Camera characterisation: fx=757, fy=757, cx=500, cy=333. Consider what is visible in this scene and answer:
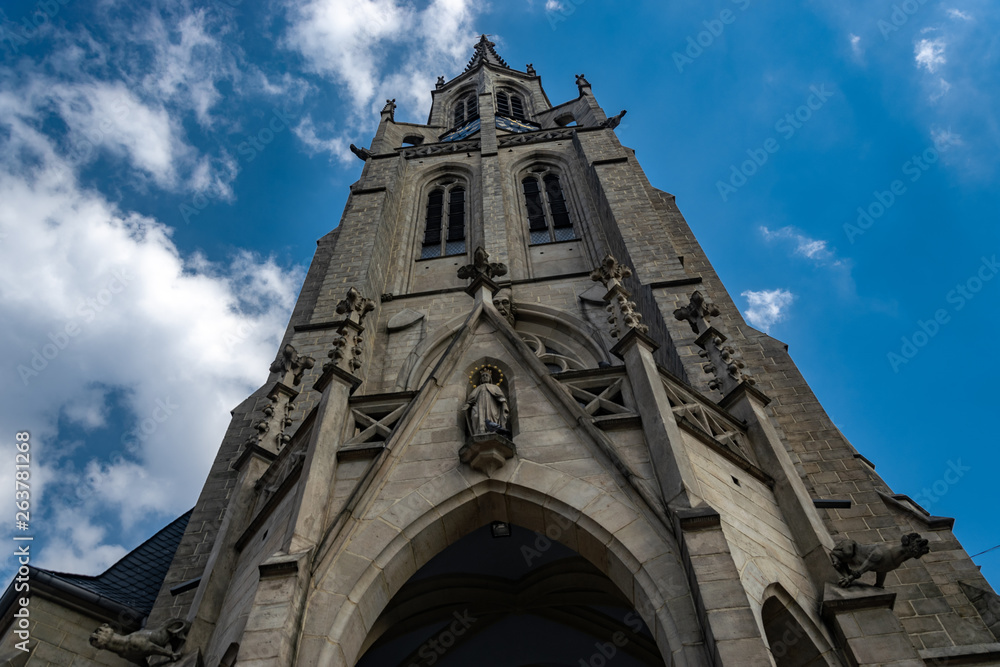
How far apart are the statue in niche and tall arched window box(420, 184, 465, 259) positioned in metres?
9.91

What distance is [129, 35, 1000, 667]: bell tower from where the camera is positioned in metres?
5.83

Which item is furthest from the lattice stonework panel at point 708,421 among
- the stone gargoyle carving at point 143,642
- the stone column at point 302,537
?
the stone gargoyle carving at point 143,642

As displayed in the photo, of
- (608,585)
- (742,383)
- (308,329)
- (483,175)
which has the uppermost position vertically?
(483,175)

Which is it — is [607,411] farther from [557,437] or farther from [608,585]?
[608,585]

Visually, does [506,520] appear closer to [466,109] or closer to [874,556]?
[874,556]

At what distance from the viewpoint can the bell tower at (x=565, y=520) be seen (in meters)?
5.83

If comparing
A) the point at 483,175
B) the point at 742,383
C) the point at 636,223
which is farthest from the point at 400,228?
the point at 742,383

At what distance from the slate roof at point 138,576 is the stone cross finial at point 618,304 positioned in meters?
6.93

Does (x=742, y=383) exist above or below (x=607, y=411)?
above

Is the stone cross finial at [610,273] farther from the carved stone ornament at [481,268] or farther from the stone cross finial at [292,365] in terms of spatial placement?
the stone cross finial at [292,365]

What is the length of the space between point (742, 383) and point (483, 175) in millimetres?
12235

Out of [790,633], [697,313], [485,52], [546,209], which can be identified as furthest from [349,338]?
[485,52]

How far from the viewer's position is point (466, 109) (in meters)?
32.8

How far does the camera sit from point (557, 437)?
23.3 ft
